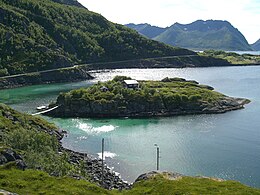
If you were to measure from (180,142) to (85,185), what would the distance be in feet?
159

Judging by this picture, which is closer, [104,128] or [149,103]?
[104,128]

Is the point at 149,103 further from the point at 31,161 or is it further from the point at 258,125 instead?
the point at 31,161

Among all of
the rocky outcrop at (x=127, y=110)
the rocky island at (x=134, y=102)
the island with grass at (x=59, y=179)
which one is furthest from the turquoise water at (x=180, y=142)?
the island with grass at (x=59, y=179)

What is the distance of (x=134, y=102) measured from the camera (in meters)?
124

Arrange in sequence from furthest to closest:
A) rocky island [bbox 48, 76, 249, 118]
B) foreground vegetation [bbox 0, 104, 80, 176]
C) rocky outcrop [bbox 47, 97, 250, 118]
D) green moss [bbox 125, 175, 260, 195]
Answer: rocky island [bbox 48, 76, 249, 118] < rocky outcrop [bbox 47, 97, 250, 118] < foreground vegetation [bbox 0, 104, 80, 176] < green moss [bbox 125, 175, 260, 195]

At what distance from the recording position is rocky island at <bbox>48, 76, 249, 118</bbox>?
395 ft

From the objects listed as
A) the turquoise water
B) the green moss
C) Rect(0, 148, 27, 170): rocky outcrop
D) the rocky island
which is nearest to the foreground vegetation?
Rect(0, 148, 27, 170): rocky outcrop

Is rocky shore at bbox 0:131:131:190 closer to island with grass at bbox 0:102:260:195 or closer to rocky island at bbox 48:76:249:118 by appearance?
island with grass at bbox 0:102:260:195

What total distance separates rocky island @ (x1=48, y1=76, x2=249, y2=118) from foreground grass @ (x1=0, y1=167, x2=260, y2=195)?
70096mm

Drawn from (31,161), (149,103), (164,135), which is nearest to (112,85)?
(149,103)

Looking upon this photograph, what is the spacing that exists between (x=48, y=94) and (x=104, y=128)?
6600 centimetres

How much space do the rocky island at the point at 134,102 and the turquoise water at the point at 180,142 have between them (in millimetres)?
5094

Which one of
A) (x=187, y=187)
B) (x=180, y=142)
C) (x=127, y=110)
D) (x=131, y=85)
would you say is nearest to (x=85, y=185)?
(x=187, y=187)

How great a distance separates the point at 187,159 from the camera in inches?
3054
